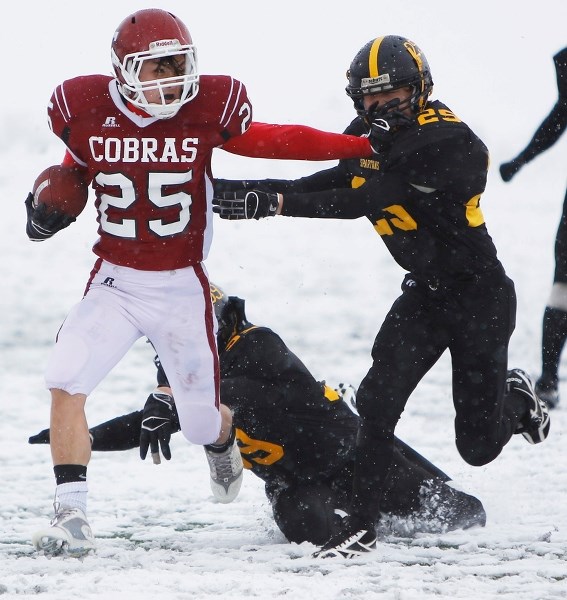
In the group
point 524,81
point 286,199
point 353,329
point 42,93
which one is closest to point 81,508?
point 286,199

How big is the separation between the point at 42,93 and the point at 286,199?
27.9 ft

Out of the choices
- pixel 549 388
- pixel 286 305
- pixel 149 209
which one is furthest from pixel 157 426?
pixel 286 305

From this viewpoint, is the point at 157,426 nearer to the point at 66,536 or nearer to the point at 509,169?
the point at 66,536

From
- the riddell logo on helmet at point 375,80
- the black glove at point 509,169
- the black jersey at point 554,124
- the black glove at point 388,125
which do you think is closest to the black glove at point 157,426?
the black glove at point 388,125

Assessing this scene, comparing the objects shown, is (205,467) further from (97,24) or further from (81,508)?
(97,24)

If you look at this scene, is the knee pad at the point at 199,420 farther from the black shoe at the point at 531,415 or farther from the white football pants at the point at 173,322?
the black shoe at the point at 531,415

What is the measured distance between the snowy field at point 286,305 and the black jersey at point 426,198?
3.35 ft

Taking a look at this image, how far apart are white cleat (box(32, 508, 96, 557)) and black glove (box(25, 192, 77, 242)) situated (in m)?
0.97

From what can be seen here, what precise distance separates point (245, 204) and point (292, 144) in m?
0.38

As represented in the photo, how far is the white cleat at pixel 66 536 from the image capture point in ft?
10.9

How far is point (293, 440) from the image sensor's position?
13.6ft

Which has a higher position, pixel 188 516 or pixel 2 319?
pixel 2 319

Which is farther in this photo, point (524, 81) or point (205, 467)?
point (524, 81)

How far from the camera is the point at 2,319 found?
8148 mm
